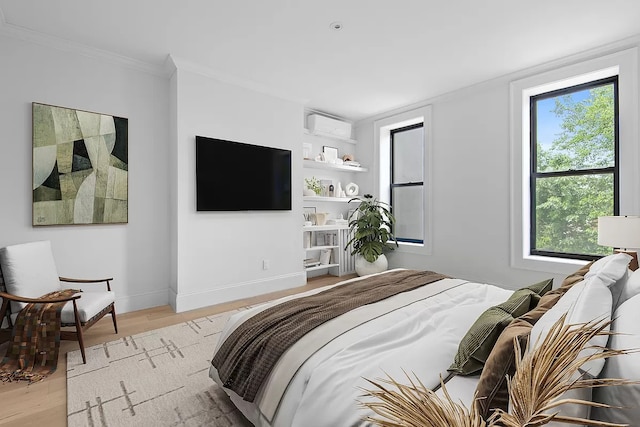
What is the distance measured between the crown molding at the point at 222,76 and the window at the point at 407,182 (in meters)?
1.87

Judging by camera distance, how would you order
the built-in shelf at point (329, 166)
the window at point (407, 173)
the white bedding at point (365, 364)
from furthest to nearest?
the built-in shelf at point (329, 166)
the window at point (407, 173)
the white bedding at point (365, 364)

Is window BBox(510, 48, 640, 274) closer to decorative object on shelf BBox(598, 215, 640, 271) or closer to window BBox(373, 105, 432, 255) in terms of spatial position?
decorative object on shelf BBox(598, 215, 640, 271)

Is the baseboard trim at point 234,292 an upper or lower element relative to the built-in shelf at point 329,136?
lower

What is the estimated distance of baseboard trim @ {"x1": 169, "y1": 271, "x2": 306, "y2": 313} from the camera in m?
3.41

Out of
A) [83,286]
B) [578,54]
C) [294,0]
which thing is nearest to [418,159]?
[578,54]

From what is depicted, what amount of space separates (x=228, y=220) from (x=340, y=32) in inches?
91.8

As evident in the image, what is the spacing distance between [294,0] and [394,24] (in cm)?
90

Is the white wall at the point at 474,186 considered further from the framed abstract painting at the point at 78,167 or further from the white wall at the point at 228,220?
the framed abstract painting at the point at 78,167

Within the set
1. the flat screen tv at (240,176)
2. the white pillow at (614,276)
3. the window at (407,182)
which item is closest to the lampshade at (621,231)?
the white pillow at (614,276)

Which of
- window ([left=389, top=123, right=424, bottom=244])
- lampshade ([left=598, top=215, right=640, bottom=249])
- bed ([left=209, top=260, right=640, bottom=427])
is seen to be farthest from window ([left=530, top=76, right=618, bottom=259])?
bed ([left=209, top=260, right=640, bottom=427])

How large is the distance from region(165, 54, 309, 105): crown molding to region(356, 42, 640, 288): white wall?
2016mm

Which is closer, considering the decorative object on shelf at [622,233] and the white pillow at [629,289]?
the white pillow at [629,289]

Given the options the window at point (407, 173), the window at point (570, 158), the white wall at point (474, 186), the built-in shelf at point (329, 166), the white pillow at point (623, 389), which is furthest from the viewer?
the built-in shelf at point (329, 166)

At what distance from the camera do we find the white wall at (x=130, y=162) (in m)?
2.78
